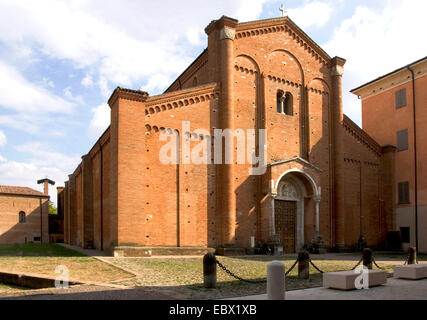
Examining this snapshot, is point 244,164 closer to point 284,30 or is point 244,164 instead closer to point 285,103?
point 285,103

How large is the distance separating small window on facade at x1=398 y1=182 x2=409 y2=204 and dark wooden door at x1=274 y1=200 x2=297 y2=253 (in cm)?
806

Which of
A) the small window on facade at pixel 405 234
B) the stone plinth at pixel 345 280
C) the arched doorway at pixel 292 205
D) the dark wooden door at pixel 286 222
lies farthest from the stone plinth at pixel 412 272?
the small window on facade at pixel 405 234

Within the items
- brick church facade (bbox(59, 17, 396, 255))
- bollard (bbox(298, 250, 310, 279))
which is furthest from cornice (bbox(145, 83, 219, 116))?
bollard (bbox(298, 250, 310, 279))

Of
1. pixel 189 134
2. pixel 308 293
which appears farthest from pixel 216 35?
pixel 308 293

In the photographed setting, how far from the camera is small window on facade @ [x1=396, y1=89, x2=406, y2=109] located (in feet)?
84.2

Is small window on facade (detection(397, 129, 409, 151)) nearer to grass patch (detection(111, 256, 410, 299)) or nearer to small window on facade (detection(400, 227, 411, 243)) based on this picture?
small window on facade (detection(400, 227, 411, 243))

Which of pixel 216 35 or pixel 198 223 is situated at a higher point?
pixel 216 35

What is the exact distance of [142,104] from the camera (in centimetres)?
1773

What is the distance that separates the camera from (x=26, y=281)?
34.6 ft

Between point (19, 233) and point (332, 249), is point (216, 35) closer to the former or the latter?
point (332, 249)

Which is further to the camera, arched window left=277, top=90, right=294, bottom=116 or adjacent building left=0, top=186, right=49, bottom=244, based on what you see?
adjacent building left=0, top=186, right=49, bottom=244

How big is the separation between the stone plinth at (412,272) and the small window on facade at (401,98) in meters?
17.6
